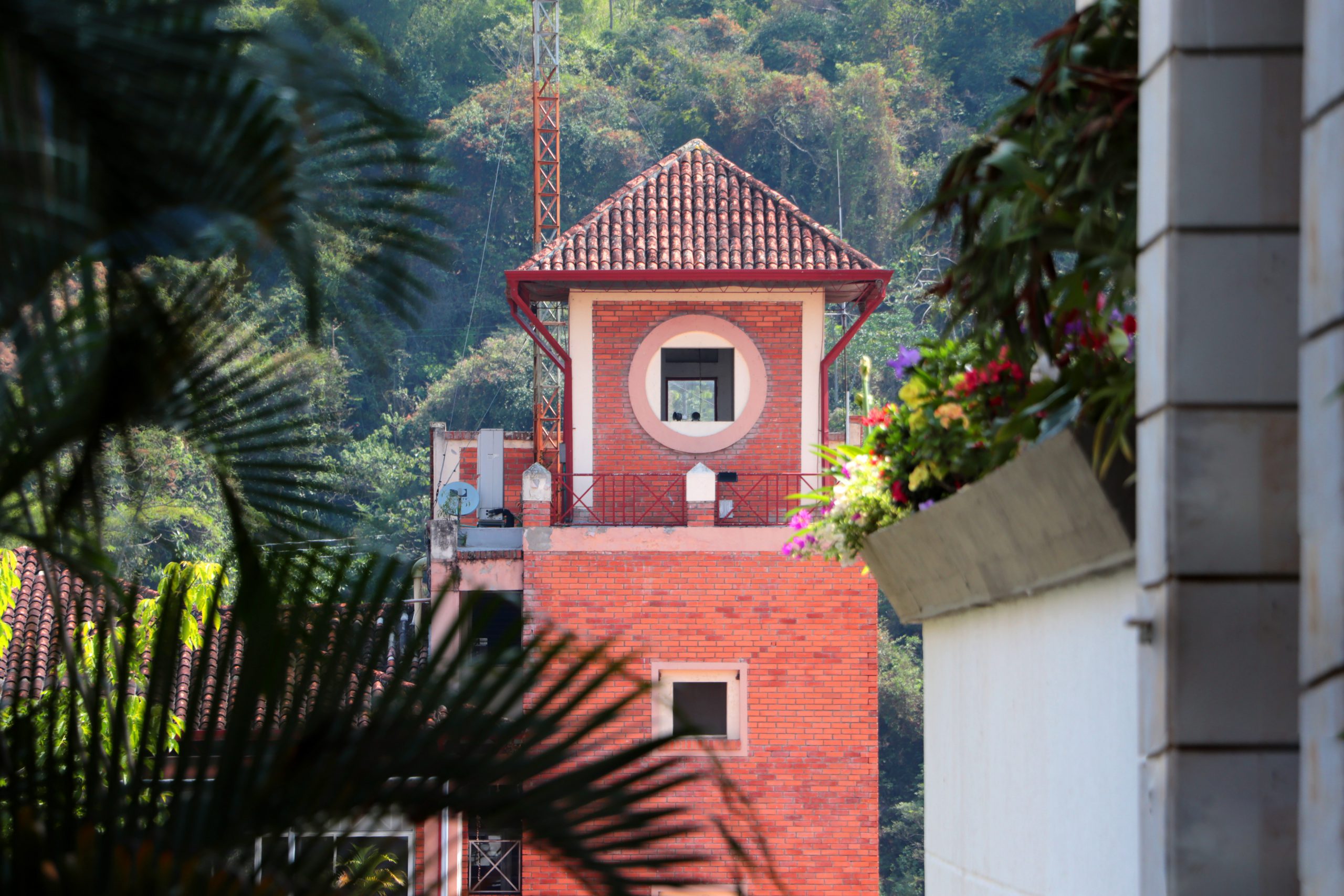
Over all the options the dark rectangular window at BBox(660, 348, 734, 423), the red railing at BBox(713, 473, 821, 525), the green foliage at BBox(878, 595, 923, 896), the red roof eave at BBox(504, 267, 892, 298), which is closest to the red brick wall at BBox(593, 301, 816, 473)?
the red railing at BBox(713, 473, 821, 525)

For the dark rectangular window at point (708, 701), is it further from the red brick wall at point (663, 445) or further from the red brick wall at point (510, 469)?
the red brick wall at point (510, 469)

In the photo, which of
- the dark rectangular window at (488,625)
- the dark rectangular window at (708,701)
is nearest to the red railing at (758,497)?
the dark rectangular window at (708,701)

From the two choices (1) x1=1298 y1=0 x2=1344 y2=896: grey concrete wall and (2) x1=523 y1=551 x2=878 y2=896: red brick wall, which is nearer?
(1) x1=1298 y1=0 x2=1344 y2=896: grey concrete wall

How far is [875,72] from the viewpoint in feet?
177

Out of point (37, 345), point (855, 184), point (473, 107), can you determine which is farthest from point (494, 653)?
point (855, 184)

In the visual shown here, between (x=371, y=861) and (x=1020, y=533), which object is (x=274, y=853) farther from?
(x=1020, y=533)

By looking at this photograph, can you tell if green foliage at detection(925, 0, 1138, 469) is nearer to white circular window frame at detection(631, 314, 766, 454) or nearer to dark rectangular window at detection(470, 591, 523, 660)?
dark rectangular window at detection(470, 591, 523, 660)

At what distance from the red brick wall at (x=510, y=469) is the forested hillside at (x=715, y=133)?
43.4 ft

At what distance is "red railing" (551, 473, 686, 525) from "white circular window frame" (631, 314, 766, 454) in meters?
0.51

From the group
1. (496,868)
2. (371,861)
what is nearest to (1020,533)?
(371,861)

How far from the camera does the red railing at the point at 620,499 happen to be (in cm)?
Result: 1766

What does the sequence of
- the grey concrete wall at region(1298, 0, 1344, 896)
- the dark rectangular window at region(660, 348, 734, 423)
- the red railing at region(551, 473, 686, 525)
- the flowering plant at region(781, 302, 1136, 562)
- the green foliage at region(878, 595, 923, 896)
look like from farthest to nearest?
the green foliage at region(878, 595, 923, 896)
the dark rectangular window at region(660, 348, 734, 423)
the red railing at region(551, 473, 686, 525)
the flowering plant at region(781, 302, 1136, 562)
the grey concrete wall at region(1298, 0, 1344, 896)

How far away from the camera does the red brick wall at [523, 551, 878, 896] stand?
17.1 metres

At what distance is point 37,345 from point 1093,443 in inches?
80.7
